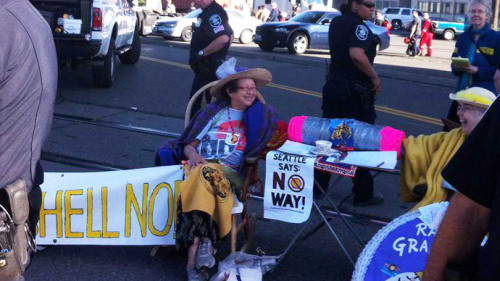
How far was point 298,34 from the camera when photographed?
69.4 feet

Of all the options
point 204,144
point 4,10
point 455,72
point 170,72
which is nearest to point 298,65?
point 170,72

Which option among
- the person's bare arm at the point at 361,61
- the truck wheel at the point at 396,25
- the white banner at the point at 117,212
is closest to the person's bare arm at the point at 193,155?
the white banner at the point at 117,212

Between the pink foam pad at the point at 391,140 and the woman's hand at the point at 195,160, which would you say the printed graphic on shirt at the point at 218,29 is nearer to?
the woman's hand at the point at 195,160

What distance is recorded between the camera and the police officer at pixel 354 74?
5.54m

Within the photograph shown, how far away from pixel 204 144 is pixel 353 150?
1.03m

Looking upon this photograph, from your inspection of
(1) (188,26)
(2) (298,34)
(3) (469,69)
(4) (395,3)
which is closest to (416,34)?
(2) (298,34)

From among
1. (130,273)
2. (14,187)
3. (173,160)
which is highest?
(14,187)

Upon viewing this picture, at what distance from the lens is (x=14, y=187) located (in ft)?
7.54

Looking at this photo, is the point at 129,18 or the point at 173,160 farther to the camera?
the point at 129,18

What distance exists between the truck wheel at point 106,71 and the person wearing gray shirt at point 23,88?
9073 millimetres

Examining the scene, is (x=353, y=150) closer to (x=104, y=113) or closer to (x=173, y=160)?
(x=173, y=160)

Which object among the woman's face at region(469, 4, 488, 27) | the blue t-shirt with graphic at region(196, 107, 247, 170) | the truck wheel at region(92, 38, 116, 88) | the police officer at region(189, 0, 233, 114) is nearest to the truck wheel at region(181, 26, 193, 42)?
the truck wheel at region(92, 38, 116, 88)

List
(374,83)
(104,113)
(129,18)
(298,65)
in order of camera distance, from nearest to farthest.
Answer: (374,83) → (104,113) → (129,18) → (298,65)

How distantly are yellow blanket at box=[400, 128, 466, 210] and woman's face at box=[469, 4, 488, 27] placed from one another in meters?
2.11
